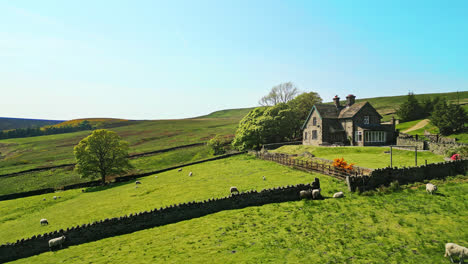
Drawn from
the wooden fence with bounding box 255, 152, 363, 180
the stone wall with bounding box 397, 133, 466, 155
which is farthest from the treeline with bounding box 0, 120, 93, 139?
the stone wall with bounding box 397, 133, 466, 155

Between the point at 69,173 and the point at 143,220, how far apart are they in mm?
55782

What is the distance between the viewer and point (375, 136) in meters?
47.8

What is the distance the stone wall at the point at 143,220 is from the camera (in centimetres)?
1752

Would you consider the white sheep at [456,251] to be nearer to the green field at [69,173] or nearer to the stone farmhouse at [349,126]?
the stone farmhouse at [349,126]

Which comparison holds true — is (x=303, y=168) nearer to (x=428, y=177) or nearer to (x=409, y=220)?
(x=428, y=177)

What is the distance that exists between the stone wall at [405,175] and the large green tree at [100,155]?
47.8 meters

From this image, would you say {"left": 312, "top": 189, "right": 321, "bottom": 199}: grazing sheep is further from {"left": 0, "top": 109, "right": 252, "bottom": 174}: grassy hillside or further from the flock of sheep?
{"left": 0, "top": 109, "right": 252, "bottom": 174}: grassy hillside

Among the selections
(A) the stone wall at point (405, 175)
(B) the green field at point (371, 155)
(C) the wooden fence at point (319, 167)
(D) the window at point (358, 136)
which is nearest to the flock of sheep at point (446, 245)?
A: (A) the stone wall at point (405, 175)

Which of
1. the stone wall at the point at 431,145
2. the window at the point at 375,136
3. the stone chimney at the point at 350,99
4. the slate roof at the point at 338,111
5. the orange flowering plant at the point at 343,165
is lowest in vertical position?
the orange flowering plant at the point at 343,165

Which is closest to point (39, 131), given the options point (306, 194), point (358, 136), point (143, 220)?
point (143, 220)

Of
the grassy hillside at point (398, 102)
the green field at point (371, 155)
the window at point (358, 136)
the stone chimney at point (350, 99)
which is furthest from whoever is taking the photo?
the grassy hillside at point (398, 102)

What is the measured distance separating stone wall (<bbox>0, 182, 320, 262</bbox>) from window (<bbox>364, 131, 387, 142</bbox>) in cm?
3147

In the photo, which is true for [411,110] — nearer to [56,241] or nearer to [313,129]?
[313,129]

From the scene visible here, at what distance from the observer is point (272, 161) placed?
138ft
